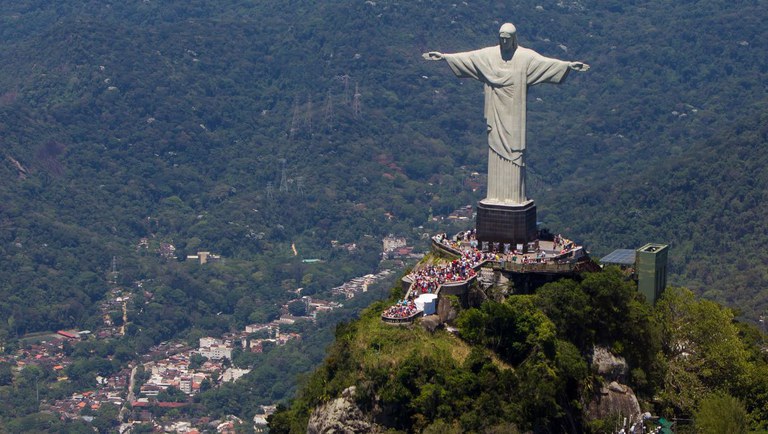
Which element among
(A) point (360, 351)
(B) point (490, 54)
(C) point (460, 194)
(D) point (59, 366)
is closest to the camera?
(A) point (360, 351)

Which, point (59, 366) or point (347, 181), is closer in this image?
point (59, 366)

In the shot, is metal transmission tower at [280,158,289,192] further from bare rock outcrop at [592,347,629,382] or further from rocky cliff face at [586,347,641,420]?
rocky cliff face at [586,347,641,420]

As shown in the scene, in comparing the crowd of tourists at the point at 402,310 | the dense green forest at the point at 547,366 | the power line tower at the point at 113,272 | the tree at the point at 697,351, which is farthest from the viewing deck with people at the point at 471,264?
the power line tower at the point at 113,272

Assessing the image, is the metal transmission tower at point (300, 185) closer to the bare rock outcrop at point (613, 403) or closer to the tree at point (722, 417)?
the bare rock outcrop at point (613, 403)

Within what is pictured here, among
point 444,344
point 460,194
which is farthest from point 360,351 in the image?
point 460,194

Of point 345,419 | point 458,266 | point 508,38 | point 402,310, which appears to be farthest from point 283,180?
point 345,419

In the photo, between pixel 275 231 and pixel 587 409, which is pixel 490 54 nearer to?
pixel 587 409

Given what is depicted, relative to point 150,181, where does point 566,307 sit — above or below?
above
